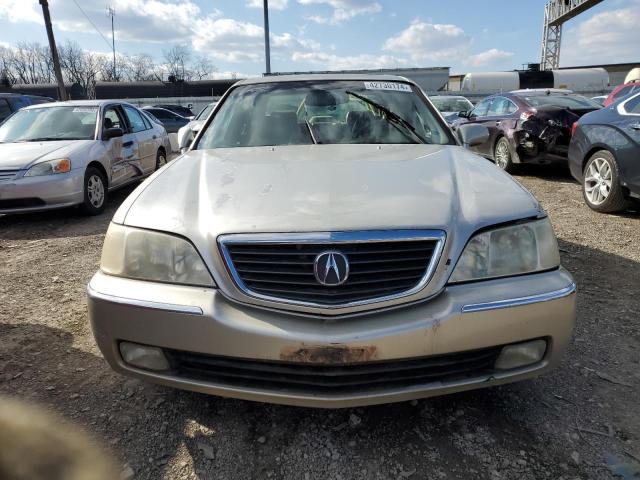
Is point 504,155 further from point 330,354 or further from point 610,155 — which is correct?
point 330,354

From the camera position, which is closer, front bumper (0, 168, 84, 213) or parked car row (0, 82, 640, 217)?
parked car row (0, 82, 640, 217)

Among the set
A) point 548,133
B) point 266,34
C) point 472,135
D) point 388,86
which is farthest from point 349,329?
point 266,34

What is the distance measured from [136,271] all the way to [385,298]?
3.24ft

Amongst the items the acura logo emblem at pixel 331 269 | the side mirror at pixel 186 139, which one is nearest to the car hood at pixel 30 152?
the side mirror at pixel 186 139

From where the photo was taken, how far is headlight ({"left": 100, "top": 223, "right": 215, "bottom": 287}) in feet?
5.99

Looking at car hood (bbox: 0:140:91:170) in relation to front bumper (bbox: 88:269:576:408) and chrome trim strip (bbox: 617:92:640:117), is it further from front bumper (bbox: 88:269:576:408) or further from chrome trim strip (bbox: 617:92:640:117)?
chrome trim strip (bbox: 617:92:640:117)

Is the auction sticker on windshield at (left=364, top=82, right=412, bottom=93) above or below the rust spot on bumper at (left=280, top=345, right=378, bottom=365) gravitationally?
above

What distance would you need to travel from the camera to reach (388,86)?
3412 mm

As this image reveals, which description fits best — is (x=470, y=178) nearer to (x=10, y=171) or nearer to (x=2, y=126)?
(x=10, y=171)

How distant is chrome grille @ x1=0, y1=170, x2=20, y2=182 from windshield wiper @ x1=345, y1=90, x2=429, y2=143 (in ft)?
14.1

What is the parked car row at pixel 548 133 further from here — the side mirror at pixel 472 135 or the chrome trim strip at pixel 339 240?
the chrome trim strip at pixel 339 240

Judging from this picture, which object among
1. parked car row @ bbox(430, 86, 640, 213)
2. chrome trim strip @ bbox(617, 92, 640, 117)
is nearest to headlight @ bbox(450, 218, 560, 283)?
parked car row @ bbox(430, 86, 640, 213)

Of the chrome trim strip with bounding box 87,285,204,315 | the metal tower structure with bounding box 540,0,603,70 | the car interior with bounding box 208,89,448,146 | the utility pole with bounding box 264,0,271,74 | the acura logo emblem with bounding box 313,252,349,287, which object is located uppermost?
the metal tower structure with bounding box 540,0,603,70

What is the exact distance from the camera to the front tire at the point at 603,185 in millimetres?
5133
